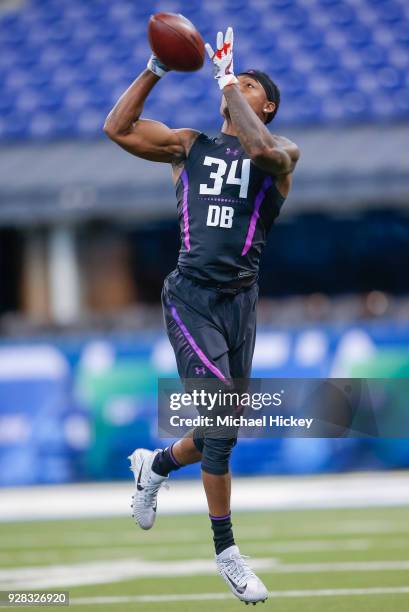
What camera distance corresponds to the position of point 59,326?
1202 cm

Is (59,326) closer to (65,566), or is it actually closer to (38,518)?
(38,518)

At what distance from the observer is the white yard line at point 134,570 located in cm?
583

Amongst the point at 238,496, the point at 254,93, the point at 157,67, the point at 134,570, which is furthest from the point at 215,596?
the point at 238,496

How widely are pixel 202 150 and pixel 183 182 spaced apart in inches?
6.0

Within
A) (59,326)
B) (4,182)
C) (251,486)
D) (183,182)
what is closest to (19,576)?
(183,182)

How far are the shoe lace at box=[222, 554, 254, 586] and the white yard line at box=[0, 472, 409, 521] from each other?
363cm

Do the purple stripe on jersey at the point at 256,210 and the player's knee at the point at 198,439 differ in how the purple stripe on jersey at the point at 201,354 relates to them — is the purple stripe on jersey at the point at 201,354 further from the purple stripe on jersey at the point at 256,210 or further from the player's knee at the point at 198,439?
the purple stripe on jersey at the point at 256,210

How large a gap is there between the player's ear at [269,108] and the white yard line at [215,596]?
1993 mm

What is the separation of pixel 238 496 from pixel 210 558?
109 inches

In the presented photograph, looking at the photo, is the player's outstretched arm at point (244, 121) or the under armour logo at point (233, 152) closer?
the player's outstretched arm at point (244, 121)

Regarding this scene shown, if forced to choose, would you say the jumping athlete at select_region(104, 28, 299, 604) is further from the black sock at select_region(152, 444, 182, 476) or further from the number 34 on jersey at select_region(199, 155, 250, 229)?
the black sock at select_region(152, 444, 182, 476)

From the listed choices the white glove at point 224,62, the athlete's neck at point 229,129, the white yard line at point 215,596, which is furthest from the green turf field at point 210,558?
the white glove at point 224,62

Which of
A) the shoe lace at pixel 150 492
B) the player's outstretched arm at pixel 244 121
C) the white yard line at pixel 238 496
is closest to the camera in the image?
the player's outstretched arm at pixel 244 121

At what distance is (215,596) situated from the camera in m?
5.35
